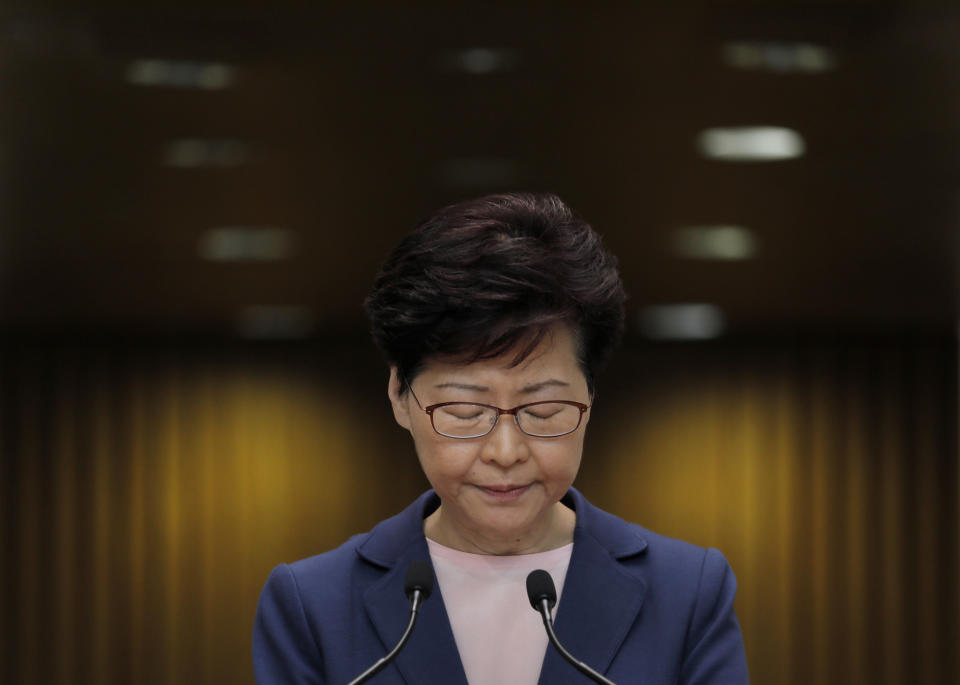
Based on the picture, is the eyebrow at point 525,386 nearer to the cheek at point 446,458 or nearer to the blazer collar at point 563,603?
the cheek at point 446,458

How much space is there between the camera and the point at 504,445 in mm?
1197

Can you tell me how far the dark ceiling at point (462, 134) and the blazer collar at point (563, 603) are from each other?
224 cm

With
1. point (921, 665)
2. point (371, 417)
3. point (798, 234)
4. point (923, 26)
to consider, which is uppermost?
point (923, 26)

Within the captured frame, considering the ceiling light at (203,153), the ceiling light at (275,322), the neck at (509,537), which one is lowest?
the neck at (509,537)

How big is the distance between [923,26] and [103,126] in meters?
2.65

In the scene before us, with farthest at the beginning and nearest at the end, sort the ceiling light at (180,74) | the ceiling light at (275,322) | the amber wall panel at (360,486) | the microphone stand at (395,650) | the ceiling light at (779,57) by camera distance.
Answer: the amber wall panel at (360,486), the ceiling light at (275,322), the ceiling light at (180,74), the ceiling light at (779,57), the microphone stand at (395,650)

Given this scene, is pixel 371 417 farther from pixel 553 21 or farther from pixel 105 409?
pixel 553 21

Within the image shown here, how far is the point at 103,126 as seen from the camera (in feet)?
13.3

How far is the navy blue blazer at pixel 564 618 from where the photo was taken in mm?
1261

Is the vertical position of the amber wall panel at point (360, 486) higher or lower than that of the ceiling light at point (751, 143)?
lower

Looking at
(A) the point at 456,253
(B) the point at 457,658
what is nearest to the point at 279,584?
(B) the point at 457,658

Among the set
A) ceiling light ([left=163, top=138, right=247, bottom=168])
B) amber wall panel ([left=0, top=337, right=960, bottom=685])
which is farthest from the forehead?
amber wall panel ([left=0, top=337, right=960, bottom=685])

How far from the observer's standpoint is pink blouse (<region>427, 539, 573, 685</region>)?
4.29 feet

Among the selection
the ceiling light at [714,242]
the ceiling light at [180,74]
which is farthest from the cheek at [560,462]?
the ceiling light at [714,242]
